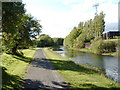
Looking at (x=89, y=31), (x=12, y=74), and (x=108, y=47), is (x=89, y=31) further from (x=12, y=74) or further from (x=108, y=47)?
(x=12, y=74)

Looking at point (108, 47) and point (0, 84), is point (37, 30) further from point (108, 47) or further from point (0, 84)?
point (108, 47)

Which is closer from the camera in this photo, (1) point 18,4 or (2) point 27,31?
(1) point 18,4

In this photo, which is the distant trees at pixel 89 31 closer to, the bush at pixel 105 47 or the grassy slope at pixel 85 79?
the bush at pixel 105 47

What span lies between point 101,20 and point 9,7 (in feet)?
250

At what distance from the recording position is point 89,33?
10012 centimetres

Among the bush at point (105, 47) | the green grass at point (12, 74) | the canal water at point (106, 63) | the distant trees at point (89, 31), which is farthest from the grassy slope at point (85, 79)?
the distant trees at point (89, 31)

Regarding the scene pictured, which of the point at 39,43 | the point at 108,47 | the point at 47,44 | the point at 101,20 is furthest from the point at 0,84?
the point at 47,44

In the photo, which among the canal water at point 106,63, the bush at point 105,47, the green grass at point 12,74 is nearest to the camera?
the green grass at point 12,74

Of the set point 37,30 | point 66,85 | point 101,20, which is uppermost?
point 101,20

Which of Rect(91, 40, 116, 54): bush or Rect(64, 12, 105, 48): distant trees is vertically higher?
Rect(64, 12, 105, 48): distant trees

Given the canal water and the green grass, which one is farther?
the canal water

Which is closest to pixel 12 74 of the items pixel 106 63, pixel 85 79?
pixel 85 79

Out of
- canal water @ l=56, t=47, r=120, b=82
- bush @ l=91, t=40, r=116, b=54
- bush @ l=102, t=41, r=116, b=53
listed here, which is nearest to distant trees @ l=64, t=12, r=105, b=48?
bush @ l=91, t=40, r=116, b=54

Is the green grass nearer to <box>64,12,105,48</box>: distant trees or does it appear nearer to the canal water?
the canal water
